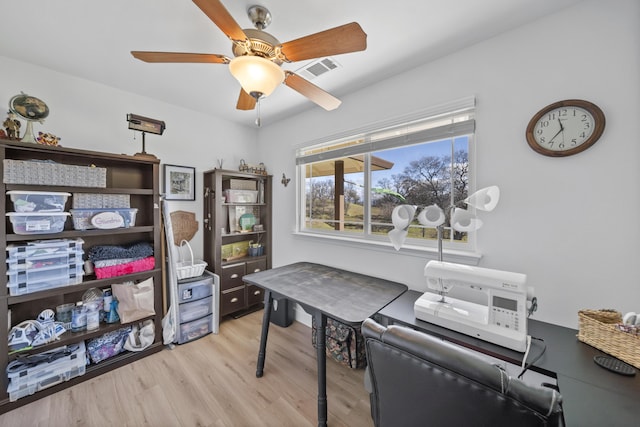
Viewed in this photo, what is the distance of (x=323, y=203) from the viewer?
9.04ft

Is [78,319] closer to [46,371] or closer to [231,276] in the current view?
[46,371]

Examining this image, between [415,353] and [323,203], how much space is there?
6.99 ft

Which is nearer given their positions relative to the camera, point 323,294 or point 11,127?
point 11,127

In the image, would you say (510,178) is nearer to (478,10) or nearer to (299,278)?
(478,10)

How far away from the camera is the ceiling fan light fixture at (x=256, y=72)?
1184 mm

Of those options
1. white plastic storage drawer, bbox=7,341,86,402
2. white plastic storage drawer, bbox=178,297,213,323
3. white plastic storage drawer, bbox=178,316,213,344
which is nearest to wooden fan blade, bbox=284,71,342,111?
white plastic storage drawer, bbox=178,297,213,323

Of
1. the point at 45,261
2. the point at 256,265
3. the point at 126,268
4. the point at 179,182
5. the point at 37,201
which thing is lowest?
the point at 256,265

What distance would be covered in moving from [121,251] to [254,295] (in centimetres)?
151

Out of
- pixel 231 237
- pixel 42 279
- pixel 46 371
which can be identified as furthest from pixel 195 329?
pixel 42 279

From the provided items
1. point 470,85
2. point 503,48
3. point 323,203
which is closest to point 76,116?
point 323,203

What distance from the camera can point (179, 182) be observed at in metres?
2.71

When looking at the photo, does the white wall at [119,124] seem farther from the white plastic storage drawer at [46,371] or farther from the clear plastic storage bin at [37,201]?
the white plastic storage drawer at [46,371]

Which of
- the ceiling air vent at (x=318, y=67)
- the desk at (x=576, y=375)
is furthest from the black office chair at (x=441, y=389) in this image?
the ceiling air vent at (x=318, y=67)

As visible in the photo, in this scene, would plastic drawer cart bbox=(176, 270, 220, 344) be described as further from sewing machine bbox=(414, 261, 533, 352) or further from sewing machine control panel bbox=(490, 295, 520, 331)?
sewing machine control panel bbox=(490, 295, 520, 331)
